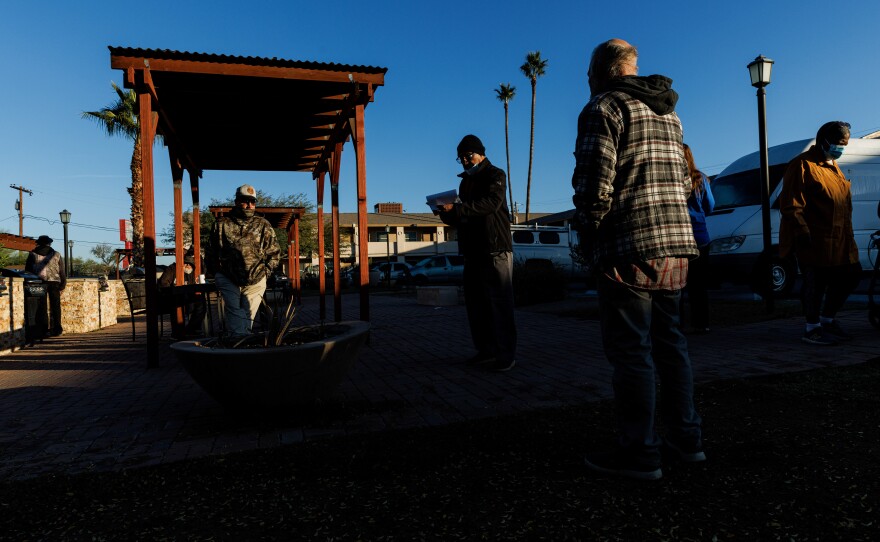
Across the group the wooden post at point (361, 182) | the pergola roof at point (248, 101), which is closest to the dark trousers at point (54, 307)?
the pergola roof at point (248, 101)

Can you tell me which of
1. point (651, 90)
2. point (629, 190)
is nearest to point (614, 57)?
point (651, 90)

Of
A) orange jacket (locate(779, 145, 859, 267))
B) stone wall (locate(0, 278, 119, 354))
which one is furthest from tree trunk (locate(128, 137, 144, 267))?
orange jacket (locate(779, 145, 859, 267))

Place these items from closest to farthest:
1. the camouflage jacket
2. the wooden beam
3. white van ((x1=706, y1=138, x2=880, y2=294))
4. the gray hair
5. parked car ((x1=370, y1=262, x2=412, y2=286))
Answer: the gray hair, the camouflage jacket, the wooden beam, white van ((x1=706, y1=138, x2=880, y2=294)), parked car ((x1=370, y1=262, x2=412, y2=286))

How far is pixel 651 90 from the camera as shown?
2398mm

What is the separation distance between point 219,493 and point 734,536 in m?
1.91

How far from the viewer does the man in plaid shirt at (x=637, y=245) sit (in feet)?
7.49

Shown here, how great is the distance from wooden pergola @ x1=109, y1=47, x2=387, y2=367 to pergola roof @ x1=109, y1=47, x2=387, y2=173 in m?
0.01

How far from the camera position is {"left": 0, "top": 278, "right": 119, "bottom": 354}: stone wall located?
7.44m

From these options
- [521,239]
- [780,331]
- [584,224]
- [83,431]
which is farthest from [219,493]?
[521,239]

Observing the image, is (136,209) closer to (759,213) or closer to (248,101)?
(248,101)

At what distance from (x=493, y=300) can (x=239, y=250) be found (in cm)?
246

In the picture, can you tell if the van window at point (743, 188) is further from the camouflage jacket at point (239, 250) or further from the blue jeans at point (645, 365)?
the blue jeans at point (645, 365)

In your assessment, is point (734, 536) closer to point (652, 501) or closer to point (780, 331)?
point (652, 501)

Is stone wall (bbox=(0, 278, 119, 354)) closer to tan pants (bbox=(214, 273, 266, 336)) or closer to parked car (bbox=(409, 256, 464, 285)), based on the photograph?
tan pants (bbox=(214, 273, 266, 336))
